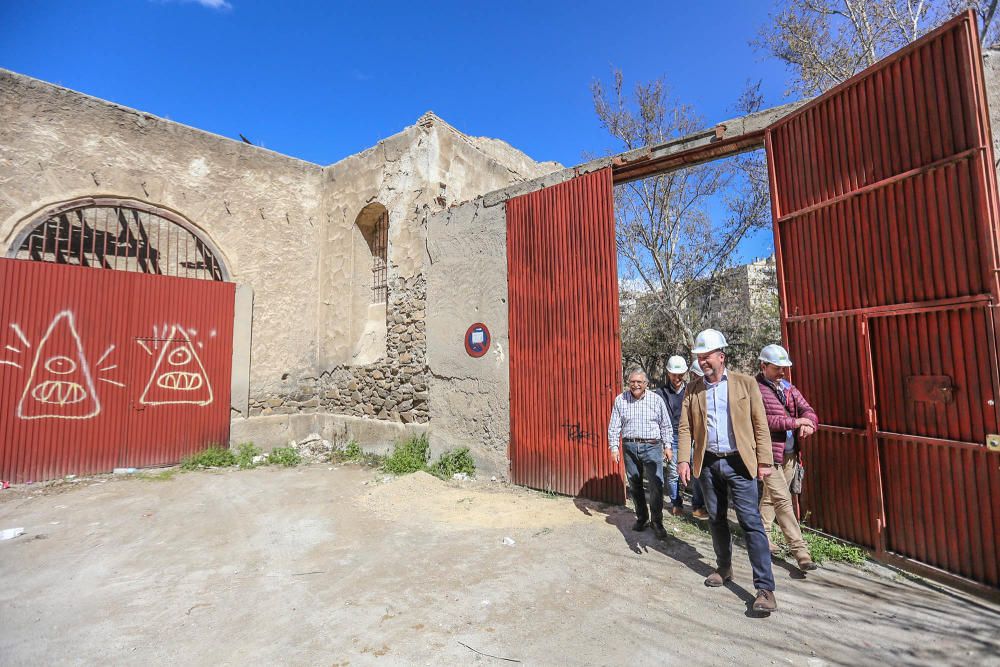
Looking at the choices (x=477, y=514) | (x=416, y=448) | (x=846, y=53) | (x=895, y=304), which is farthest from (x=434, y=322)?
(x=846, y=53)

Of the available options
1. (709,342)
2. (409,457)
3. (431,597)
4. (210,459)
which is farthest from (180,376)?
(709,342)

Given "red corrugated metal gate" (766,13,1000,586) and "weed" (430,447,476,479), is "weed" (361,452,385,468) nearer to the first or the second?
"weed" (430,447,476,479)

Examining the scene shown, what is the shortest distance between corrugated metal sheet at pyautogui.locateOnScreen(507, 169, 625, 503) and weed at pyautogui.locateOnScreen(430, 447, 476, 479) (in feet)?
2.52

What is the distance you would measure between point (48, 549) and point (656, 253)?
1328 centimetres

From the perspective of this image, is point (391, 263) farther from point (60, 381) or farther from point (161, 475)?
point (60, 381)

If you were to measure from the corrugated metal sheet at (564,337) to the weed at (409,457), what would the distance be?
161 centimetres

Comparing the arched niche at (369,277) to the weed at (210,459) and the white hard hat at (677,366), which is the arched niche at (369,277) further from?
the white hard hat at (677,366)

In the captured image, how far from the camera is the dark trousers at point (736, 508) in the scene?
321 cm

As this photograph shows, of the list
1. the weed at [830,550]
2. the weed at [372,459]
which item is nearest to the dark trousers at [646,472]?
the weed at [830,550]

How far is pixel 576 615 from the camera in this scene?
3.22 meters

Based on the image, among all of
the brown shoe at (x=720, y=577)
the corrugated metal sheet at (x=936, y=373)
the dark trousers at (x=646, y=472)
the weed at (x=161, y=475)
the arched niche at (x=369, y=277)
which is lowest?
the brown shoe at (x=720, y=577)

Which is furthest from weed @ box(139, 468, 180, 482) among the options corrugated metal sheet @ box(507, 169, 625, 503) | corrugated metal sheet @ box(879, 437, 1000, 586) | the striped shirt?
corrugated metal sheet @ box(879, 437, 1000, 586)

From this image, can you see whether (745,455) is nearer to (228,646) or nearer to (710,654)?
(710,654)

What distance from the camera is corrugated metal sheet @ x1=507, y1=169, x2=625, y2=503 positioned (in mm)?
5730
